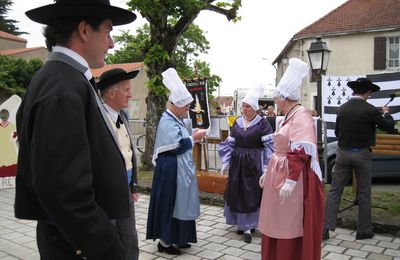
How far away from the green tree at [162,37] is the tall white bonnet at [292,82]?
514cm

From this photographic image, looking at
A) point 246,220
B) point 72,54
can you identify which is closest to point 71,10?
point 72,54

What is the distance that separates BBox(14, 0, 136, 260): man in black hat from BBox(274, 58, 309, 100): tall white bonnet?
86.8 inches

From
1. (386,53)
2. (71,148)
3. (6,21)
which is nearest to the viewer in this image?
(71,148)

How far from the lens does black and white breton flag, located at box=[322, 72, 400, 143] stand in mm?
7445

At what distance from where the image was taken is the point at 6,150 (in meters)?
8.04

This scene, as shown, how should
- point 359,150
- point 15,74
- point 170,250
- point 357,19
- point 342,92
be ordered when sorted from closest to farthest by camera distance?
point 170,250, point 359,150, point 342,92, point 15,74, point 357,19

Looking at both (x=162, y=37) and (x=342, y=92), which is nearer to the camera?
(x=342, y=92)

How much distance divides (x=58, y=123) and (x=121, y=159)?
0.36 m

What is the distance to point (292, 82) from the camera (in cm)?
373

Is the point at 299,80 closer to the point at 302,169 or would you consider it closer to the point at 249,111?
the point at 302,169

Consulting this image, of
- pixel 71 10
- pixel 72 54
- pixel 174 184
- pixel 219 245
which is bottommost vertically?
pixel 219 245

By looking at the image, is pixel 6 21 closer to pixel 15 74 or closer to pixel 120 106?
pixel 15 74

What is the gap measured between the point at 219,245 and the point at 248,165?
110 cm

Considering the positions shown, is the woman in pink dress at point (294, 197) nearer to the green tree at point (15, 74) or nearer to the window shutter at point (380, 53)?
the green tree at point (15, 74)
